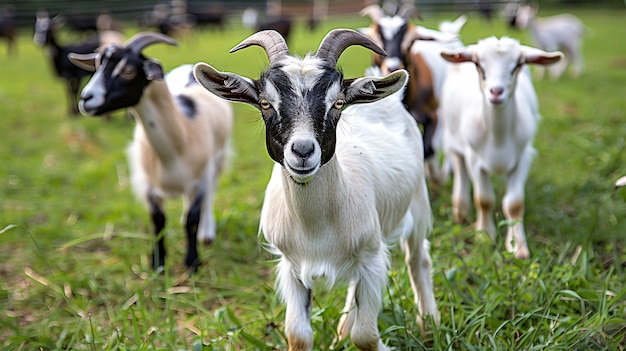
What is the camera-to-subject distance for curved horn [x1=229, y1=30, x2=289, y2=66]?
259cm

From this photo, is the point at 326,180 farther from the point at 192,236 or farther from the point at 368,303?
the point at 192,236

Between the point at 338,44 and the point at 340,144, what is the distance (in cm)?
57

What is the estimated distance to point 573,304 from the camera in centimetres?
321

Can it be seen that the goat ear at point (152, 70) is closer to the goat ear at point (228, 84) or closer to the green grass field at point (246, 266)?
the green grass field at point (246, 266)

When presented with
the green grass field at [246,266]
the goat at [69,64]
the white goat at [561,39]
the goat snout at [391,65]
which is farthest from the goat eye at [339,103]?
the white goat at [561,39]

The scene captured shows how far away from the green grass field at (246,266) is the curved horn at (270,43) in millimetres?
319

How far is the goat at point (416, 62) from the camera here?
5.36 m

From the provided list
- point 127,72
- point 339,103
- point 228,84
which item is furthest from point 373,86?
point 127,72

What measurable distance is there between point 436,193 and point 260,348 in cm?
287

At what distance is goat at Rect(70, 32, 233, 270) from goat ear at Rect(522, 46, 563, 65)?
2.21 meters

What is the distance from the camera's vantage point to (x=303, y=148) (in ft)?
7.41

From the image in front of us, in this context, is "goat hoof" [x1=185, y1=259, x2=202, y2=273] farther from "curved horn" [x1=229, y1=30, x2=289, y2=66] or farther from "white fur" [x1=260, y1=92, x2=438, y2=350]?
"curved horn" [x1=229, y1=30, x2=289, y2=66]

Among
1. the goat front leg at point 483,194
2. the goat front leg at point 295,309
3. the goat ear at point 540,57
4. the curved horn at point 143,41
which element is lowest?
the goat front leg at point 483,194

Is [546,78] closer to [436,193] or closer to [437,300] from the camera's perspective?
[436,193]
